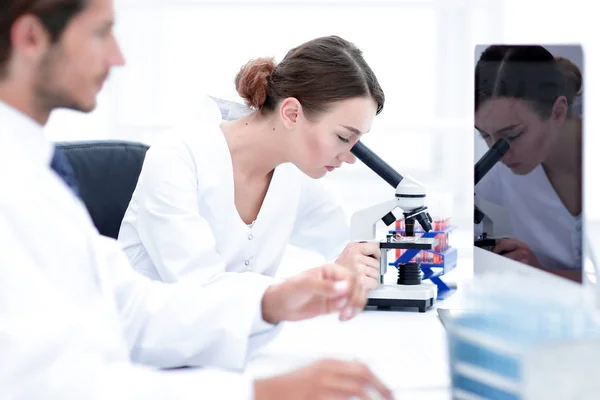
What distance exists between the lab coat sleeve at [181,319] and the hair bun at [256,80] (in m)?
0.85

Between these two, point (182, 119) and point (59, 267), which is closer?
point (59, 267)

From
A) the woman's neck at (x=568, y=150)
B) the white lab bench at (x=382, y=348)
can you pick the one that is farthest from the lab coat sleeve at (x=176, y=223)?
the woman's neck at (x=568, y=150)

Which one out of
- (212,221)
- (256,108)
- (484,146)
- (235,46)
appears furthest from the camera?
(235,46)

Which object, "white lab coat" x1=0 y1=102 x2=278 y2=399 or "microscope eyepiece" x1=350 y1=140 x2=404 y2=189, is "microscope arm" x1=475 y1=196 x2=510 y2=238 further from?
"white lab coat" x1=0 y1=102 x2=278 y2=399

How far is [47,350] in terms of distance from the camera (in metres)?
0.75

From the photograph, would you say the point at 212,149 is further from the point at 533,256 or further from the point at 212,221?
the point at 533,256

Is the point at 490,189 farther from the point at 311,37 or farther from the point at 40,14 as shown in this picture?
the point at 311,37

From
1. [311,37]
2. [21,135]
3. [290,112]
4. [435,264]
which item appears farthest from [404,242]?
[311,37]

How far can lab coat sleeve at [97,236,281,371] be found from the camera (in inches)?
49.8

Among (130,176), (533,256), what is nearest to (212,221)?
(130,176)

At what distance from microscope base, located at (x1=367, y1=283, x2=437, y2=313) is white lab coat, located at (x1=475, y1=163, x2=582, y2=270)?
1.33 feet

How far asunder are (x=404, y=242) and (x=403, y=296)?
0.13 metres

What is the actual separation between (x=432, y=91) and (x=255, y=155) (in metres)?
1.44

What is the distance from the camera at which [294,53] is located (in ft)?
6.42
